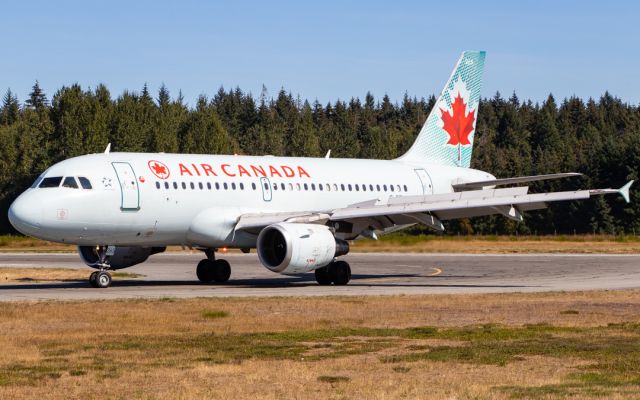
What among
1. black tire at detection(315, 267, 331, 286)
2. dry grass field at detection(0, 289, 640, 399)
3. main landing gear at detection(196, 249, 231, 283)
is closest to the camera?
dry grass field at detection(0, 289, 640, 399)

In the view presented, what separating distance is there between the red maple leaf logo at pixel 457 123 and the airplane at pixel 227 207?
20.0 feet

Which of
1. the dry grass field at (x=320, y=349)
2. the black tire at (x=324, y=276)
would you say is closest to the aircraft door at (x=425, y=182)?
the black tire at (x=324, y=276)

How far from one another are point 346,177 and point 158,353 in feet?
80.5

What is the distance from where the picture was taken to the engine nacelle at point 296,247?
35969mm

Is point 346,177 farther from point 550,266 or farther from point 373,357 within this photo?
point 373,357

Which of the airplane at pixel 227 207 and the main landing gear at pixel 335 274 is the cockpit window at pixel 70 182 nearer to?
the airplane at pixel 227 207

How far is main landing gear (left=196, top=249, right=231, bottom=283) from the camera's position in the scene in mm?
41125

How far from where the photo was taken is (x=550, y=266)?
50562mm

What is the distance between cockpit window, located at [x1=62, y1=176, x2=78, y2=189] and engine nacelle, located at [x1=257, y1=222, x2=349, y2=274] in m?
5.90

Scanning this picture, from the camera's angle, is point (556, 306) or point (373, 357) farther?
point (556, 306)

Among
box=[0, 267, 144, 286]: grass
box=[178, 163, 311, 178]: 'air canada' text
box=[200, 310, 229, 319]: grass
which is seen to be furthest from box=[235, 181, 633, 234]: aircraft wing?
box=[200, 310, 229, 319]: grass


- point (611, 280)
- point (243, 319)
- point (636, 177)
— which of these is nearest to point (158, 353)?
point (243, 319)

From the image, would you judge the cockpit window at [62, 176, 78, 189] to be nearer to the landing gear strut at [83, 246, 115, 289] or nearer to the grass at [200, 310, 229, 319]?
the landing gear strut at [83, 246, 115, 289]

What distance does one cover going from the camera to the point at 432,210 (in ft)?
125
